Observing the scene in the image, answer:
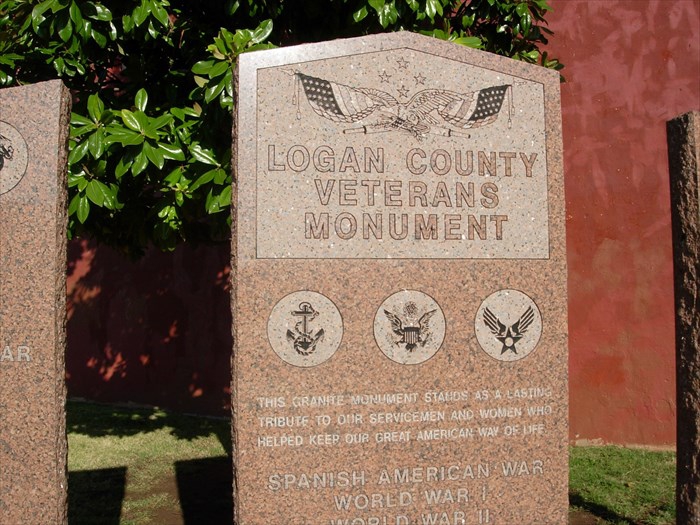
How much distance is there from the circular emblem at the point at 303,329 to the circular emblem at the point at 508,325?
74 centimetres

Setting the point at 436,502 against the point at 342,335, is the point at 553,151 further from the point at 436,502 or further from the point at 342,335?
the point at 436,502

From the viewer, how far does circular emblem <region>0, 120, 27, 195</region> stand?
3.10 m

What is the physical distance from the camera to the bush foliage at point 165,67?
156 inches

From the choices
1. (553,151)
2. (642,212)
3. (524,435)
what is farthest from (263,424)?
(642,212)

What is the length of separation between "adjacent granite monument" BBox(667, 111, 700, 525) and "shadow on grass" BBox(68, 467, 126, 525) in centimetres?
334

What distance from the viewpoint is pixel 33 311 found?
304 cm

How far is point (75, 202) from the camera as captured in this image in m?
3.93

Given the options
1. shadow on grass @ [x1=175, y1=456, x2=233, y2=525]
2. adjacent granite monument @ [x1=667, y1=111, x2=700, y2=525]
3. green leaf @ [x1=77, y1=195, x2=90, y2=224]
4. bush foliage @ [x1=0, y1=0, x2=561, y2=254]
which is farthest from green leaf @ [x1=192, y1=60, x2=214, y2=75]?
shadow on grass @ [x1=175, y1=456, x2=233, y2=525]

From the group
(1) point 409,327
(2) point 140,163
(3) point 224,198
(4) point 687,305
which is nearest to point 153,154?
(2) point 140,163

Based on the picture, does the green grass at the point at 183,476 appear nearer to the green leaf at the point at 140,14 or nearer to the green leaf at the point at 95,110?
the green leaf at the point at 95,110

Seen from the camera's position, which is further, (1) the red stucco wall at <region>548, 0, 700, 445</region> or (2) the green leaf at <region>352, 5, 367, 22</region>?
(1) the red stucco wall at <region>548, 0, 700, 445</region>

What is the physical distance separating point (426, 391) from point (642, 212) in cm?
343

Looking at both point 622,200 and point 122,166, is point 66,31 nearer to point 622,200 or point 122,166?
point 122,166

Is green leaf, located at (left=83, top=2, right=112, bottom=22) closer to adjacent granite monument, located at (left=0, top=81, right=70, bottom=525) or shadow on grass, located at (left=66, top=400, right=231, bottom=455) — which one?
adjacent granite monument, located at (left=0, top=81, right=70, bottom=525)
